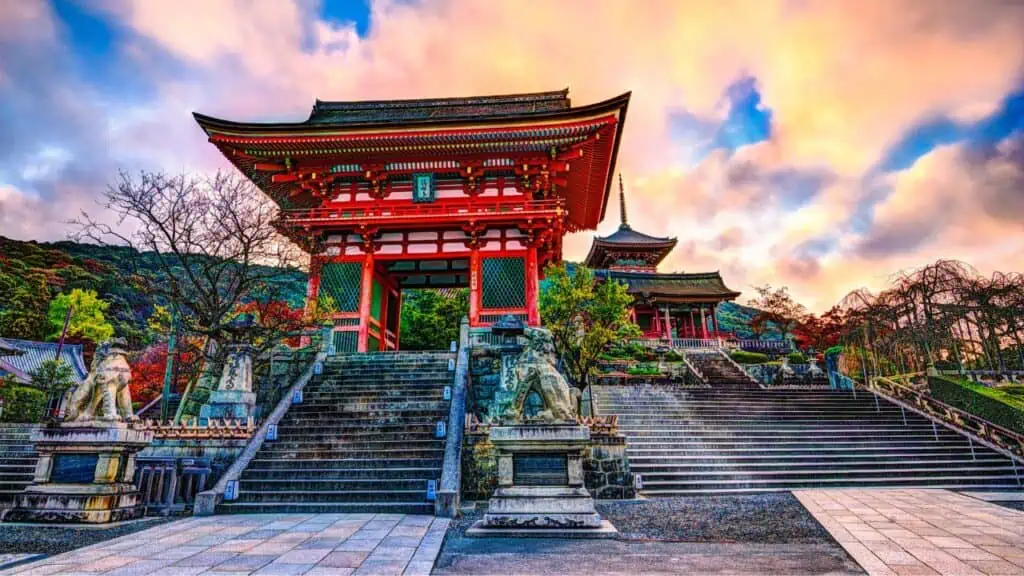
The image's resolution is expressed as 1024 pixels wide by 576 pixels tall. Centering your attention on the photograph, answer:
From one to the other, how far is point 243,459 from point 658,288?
30.2 m

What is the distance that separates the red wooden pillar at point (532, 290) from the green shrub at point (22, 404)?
61.0 ft

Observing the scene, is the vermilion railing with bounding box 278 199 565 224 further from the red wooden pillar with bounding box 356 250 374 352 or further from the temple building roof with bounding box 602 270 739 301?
the temple building roof with bounding box 602 270 739 301

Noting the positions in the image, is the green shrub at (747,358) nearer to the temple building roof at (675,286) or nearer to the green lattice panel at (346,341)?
the temple building roof at (675,286)

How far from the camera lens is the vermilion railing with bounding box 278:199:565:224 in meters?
15.5

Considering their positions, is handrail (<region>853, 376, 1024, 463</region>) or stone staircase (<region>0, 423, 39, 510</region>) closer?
stone staircase (<region>0, 423, 39, 510</region>)

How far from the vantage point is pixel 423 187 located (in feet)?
55.0

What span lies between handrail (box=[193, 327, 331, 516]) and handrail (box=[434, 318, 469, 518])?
351 centimetres

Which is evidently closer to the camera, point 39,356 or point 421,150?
point 421,150

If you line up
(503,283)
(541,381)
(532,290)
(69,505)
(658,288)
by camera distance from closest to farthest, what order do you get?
1. (541,381)
2. (69,505)
3. (532,290)
4. (503,283)
5. (658,288)

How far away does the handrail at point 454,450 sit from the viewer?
7004mm

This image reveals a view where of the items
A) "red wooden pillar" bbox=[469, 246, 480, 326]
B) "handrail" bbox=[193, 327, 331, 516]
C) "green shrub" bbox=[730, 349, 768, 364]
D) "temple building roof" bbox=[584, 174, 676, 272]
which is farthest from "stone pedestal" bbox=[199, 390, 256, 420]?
"temple building roof" bbox=[584, 174, 676, 272]

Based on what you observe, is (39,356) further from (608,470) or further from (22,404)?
(608,470)

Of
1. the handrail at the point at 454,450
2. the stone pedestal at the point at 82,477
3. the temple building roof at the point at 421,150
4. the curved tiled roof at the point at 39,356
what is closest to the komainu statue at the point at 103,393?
the stone pedestal at the point at 82,477

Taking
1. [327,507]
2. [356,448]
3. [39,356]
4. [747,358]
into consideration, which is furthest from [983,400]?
[39,356]
